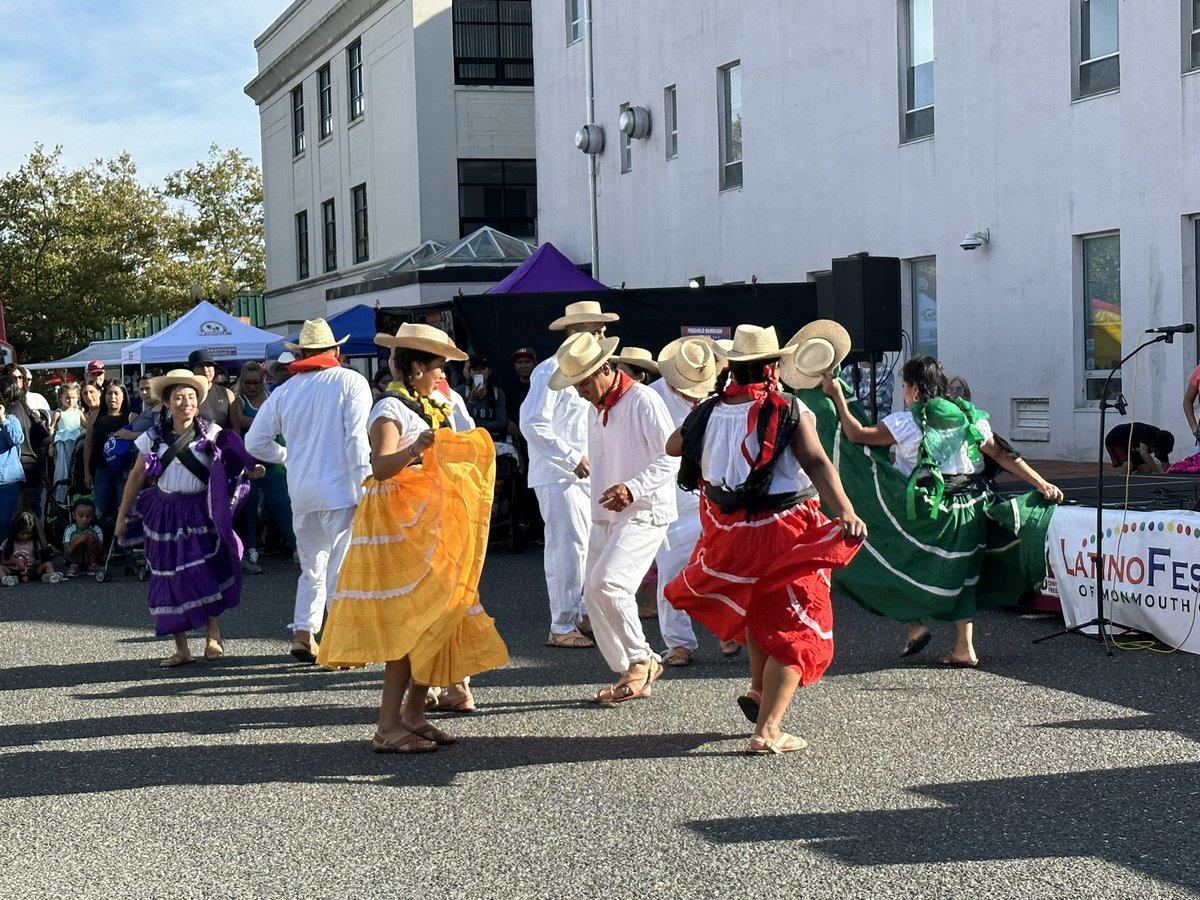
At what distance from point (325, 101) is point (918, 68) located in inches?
1084

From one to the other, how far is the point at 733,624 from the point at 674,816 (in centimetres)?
125

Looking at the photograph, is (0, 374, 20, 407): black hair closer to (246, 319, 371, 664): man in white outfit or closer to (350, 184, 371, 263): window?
(246, 319, 371, 664): man in white outfit

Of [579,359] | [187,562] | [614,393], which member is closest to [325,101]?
[187,562]

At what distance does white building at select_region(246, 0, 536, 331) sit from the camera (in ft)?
124

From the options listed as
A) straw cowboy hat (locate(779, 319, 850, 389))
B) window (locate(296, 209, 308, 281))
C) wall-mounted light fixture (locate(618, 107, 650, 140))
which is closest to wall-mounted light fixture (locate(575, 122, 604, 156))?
wall-mounted light fixture (locate(618, 107, 650, 140))

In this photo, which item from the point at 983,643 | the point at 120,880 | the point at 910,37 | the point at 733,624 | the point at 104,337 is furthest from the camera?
the point at 104,337

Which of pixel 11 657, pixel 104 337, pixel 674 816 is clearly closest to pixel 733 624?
pixel 674 816

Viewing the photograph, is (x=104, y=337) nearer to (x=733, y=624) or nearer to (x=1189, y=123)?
(x=1189, y=123)

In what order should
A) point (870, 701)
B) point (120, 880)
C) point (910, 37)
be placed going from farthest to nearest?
point (910, 37) → point (870, 701) → point (120, 880)

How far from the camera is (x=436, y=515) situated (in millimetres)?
7254

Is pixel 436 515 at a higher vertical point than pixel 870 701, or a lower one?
higher

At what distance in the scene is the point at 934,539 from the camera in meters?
9.21

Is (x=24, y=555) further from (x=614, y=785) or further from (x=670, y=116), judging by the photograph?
(x=670, y=116)

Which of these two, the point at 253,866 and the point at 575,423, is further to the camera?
the point at 575,423
